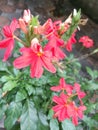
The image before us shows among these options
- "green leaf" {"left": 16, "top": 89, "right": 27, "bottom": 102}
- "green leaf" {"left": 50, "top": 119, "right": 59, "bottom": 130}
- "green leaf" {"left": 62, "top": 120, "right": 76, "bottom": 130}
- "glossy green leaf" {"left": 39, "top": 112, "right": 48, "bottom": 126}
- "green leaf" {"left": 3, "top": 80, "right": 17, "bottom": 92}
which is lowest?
"green leaf" {"left": 62, "top": 120, "right": 76, "bottom": 130}

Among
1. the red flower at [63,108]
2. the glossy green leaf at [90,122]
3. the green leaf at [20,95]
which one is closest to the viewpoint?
the red flower at [63,108]

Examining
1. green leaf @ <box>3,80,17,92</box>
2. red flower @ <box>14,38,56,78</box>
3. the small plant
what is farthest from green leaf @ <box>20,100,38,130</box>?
red flower @ <box>14,38,56,78</box>

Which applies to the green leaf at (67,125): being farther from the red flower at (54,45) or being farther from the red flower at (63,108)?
the red flower at (54,45)

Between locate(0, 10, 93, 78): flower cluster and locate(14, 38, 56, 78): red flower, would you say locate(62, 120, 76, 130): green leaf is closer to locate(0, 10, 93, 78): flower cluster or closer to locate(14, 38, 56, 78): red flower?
locate(0, 10, 93, 78): flower cluster

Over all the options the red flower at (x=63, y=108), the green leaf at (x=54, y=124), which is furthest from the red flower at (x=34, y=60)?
the green leaf at (x=54, y=124)

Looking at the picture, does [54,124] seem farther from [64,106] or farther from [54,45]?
[54,45]

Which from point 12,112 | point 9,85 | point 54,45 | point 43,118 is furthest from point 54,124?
point 54,45

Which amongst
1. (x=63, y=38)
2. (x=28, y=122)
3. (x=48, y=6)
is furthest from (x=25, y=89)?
(x=48, y=6)
